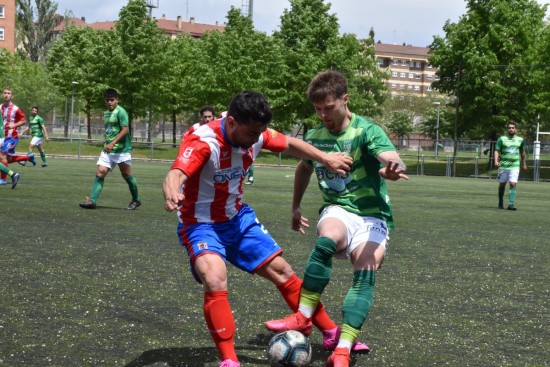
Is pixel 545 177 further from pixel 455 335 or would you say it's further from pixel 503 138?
pixel 455 335

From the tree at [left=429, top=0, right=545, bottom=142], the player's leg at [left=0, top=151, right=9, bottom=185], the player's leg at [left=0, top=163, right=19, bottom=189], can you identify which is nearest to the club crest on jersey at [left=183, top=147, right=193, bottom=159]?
the player's leg at [left=0, top=163, right=19, bottom=189]

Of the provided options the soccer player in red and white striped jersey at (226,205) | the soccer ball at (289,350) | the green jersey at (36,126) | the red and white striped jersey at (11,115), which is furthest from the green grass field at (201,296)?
the green jersey at (36,126)

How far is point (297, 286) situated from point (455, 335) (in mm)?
1250

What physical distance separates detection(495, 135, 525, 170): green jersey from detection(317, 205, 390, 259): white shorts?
47.8ft

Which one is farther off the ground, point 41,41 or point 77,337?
point 41,41

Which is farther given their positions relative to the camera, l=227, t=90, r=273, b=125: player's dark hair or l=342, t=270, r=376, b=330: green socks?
l=342, t=270, r=376, b=330: green socks

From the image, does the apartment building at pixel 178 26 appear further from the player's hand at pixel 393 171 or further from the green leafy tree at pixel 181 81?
the player's hand at pixel 393 171

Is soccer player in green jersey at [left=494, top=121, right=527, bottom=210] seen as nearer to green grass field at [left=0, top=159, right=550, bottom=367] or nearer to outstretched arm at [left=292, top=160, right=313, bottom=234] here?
green grass field at [left=0, top=159, right=550, bottom=367]

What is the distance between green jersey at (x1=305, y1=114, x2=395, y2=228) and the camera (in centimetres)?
517

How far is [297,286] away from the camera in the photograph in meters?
5.11

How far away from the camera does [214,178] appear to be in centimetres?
482

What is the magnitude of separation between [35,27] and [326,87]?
10456 centimetres

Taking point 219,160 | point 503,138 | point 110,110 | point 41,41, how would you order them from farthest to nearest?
point 41,41 < point 503,138 < point 110,110 < point 219,160

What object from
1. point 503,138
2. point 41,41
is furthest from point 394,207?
point 41,41
